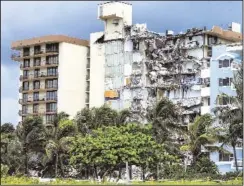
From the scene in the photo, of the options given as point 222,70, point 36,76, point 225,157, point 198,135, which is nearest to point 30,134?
point 198,135

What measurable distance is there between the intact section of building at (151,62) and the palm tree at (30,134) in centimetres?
1864

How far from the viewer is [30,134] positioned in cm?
5041

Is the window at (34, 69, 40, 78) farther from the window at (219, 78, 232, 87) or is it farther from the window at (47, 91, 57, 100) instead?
the window at (219, 78, 232, 87)

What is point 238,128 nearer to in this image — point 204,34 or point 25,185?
point 25,185

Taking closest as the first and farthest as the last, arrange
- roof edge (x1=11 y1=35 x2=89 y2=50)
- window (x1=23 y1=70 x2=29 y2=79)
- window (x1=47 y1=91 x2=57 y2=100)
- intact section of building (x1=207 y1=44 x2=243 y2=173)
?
1. intact section of building (x1=207 y1=44 x2=243 y2=173)
2. window (x1=47 y1=91 x2=57 y2=100)
3. roof edge (x1=11 y1=35 x2=89 y2=50)
4. window (x1=23 y1=70 x2=29 y2=79)

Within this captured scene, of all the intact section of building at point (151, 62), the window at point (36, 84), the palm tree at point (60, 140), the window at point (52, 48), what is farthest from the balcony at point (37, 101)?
the palm tree at point (60, 140)

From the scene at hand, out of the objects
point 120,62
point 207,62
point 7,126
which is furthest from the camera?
point 120,62

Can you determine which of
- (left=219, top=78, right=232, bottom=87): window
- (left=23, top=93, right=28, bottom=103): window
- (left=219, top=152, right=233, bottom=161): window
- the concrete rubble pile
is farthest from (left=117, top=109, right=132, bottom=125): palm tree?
(left=23, top=93, right=28, bottom=103): window

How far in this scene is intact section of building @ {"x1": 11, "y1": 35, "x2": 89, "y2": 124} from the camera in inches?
3118

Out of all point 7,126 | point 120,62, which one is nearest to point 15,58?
point 120,62

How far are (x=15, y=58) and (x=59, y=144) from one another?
3461 cm

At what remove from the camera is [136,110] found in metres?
72.8

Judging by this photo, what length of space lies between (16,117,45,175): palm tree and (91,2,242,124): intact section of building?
1864cm

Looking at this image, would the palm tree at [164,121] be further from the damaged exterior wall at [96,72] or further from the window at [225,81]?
the damaged exterior wall at [96,72]
